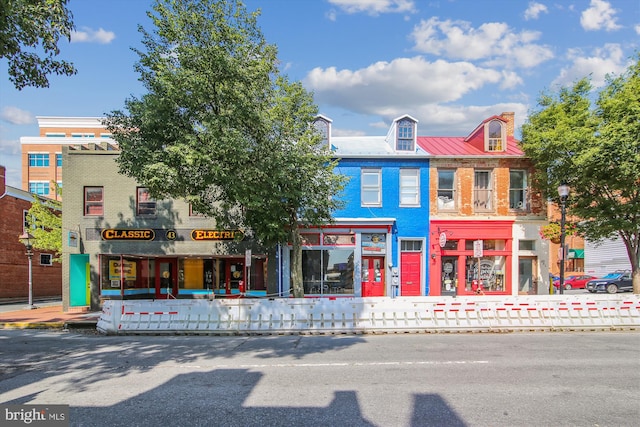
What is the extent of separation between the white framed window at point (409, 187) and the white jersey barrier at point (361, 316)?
8.29 meters

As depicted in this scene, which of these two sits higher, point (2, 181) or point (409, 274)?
point (2, 181)

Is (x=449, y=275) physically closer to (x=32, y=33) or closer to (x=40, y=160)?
(x=32, y=33)

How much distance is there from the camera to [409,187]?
70.4 ft

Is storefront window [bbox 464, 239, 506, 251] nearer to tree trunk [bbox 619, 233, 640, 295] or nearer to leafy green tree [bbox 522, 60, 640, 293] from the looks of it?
leafy green tree [bbox 522, 60, 640, 293]

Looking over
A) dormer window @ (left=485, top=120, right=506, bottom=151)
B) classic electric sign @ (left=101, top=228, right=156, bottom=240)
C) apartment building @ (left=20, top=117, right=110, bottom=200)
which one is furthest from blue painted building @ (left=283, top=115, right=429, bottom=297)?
apartment building @ (left=20, top=117, right=110, bottom=200)

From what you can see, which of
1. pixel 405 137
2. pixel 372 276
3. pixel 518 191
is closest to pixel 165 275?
pixel 372 276

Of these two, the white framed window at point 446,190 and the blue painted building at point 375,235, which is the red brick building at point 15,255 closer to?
the blue painted building at point 375,235

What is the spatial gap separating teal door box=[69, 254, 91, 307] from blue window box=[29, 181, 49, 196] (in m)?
38.9

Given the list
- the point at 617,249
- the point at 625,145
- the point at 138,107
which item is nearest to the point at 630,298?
the point at 625,145

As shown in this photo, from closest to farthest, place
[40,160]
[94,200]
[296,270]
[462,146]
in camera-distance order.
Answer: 1. [296,270]
2. [94,200]
3. [462,146]
4. [40,160]

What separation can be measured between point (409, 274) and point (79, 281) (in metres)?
15.4

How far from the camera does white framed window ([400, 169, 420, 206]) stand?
21.4 meters

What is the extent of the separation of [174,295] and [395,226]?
11.3m

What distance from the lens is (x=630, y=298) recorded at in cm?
1412
